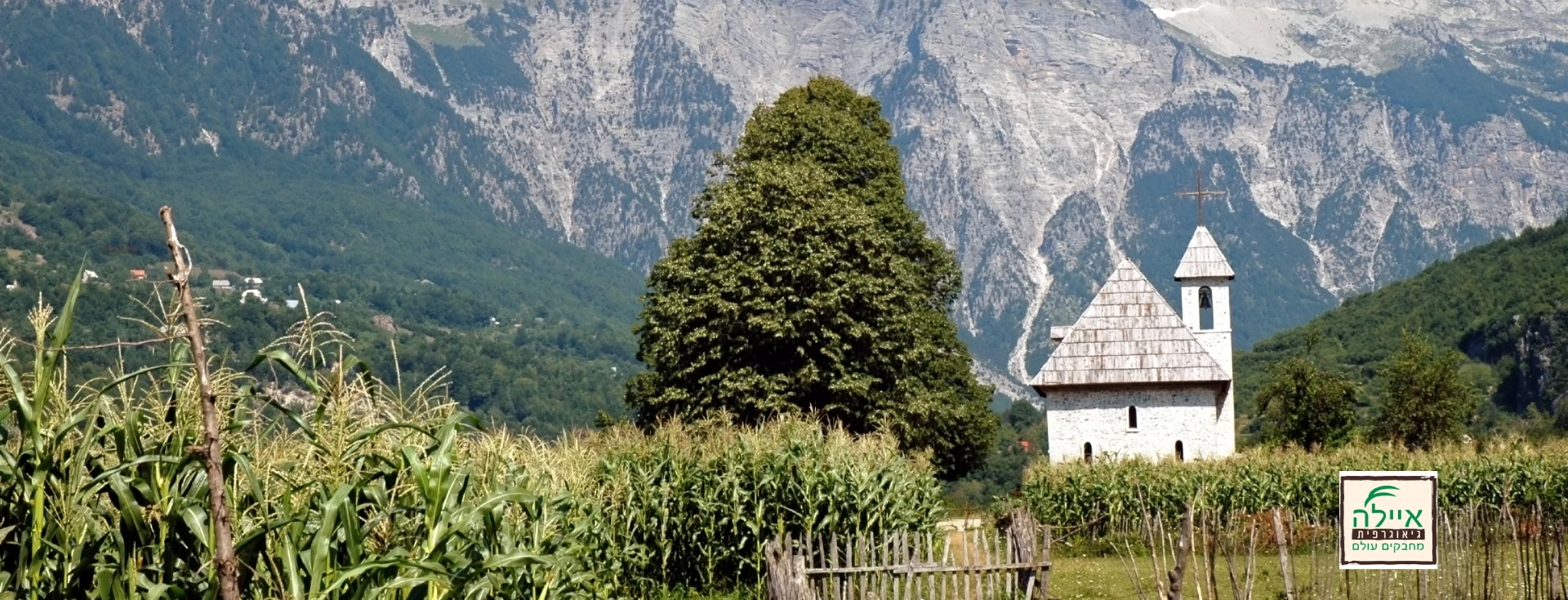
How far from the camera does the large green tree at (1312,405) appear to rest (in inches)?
2179

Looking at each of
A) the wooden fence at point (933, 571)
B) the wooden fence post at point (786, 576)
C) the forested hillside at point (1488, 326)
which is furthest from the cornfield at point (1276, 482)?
the forested hillside at point (1488, 326)

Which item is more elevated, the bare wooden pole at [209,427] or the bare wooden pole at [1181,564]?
the bare wooden pole at [209,427]

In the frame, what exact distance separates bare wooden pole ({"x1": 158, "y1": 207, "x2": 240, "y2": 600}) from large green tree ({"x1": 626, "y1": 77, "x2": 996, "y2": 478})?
887 inches

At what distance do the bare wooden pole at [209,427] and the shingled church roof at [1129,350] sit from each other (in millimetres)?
39232

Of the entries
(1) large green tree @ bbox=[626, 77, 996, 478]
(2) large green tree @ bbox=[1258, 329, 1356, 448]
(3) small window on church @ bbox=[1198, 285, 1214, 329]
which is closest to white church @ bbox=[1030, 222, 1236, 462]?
(3) small window on church @ bbox=[1198, 285, 1214, 329]

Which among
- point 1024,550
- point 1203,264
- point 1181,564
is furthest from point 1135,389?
point 1181,564

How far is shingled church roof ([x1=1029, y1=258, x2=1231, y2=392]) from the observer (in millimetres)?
46750

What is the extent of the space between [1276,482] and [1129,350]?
33.2 feet

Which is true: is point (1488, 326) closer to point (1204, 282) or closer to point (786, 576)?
point (1204, 282)

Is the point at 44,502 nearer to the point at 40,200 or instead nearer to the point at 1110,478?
the point at 1110,478

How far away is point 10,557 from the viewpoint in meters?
9.83

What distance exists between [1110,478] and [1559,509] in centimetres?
839

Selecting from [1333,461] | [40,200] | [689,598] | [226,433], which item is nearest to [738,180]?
[1333,461]

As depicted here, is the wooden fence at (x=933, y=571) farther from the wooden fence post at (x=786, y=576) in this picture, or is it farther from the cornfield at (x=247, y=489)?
the cornfield at (x=247, y=489)
